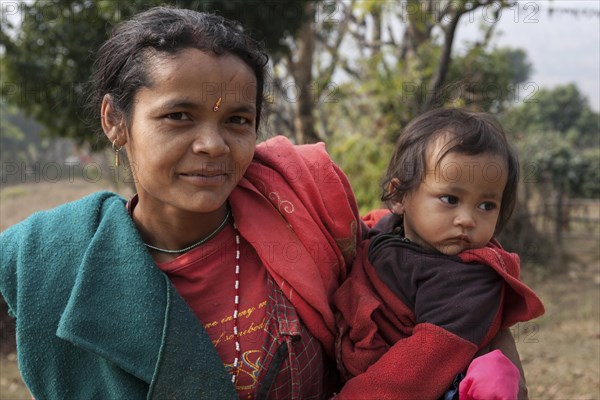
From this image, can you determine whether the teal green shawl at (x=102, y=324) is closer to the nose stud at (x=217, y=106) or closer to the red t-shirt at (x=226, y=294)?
the red t-shirt at (x=226, y=294)

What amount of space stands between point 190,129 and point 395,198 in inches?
26.1

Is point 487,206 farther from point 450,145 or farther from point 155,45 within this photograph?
point 155,45

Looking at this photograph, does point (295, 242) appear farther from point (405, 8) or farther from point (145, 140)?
point (405, 8)

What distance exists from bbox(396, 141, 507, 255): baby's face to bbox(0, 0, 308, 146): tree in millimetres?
3740

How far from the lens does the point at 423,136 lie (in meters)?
1.72

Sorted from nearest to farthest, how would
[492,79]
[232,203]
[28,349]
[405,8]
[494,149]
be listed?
[28,349] → [494,149] → [232,203] → [405,8] → [492,79]

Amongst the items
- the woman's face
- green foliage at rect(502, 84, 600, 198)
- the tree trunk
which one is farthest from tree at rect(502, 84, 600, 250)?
the woman's face

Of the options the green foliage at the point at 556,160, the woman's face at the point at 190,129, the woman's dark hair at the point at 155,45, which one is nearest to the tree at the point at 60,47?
the green foliage at the point at 556,160

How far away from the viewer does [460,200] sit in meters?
1.62

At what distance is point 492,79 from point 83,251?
8.54m

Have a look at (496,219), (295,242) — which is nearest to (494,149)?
(496,219)

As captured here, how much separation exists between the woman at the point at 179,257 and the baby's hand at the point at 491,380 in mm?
399

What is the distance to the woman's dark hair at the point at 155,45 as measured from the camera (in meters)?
1.50

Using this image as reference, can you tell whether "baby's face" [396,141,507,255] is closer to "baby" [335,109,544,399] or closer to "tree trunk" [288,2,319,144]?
"baby" [335,109,544,399]
